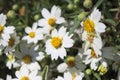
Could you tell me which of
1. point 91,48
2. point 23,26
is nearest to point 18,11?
point 23,26

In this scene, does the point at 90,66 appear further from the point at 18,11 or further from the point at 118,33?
the point at 18,11

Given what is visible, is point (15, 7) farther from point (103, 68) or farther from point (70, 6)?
point (103, 68)

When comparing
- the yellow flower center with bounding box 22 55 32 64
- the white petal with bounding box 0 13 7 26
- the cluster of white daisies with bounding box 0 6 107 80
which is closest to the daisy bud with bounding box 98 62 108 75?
the cluster of white daisies with bounding box 0 6 107 80

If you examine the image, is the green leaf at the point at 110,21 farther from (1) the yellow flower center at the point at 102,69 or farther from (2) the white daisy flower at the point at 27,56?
(2) the white daisy flower at the point at 27,56

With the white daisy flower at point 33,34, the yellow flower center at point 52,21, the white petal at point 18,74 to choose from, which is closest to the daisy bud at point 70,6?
the yellow flower center at point 52,21

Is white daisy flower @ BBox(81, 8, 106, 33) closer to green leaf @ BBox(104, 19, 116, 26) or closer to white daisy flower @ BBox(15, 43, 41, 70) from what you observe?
green leaf @ BBox(104, 19, 116, 26)
